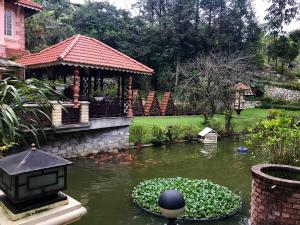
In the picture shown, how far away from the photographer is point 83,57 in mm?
12352

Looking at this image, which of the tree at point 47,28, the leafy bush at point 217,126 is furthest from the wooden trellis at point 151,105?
the tree at point 47,28

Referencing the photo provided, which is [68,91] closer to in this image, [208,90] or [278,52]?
[208,90]

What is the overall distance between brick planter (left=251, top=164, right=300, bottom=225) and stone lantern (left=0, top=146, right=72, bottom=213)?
3868 millimetres

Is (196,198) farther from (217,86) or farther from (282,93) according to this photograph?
(282,93)

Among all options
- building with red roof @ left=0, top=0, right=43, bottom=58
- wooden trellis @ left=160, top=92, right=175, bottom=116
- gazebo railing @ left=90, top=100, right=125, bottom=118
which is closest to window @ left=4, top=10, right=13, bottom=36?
building with red roof @ left=0, top=0, right=43, bottom=58

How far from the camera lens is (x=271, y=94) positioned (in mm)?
32000

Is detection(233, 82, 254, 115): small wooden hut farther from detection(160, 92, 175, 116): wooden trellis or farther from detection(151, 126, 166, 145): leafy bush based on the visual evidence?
detection(151, 126, 166, 145): leafy bush

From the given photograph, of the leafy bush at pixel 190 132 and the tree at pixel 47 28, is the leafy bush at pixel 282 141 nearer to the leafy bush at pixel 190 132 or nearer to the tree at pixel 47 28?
the leafy bush at pixel 190 132

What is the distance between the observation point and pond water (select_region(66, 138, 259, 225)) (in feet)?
23.1

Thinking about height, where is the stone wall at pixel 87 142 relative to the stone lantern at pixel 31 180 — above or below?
below

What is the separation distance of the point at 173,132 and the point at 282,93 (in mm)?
19499

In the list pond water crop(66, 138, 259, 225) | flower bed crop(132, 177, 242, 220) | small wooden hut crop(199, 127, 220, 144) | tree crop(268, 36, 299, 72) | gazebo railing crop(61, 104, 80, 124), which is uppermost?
tree crop(268, 36, 299, 72)

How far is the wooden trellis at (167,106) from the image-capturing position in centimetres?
2302

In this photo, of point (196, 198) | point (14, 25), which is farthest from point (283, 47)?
point (196, 198)
